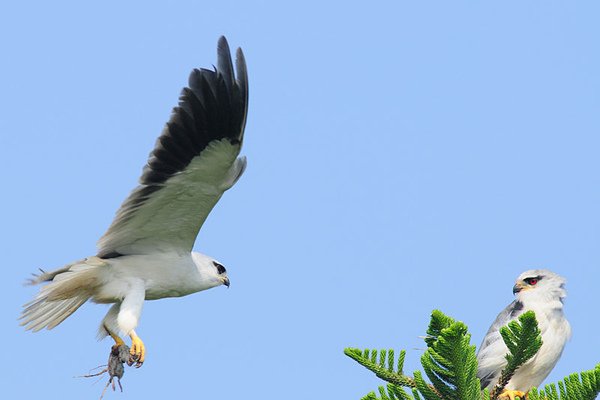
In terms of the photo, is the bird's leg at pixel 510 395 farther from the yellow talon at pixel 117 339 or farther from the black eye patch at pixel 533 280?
the yellow talon at pixel 117 339

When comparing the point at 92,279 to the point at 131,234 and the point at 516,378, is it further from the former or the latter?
the point at 516,378

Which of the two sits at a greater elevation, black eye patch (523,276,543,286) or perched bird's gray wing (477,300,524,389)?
black eye patch (523,276,543,286)

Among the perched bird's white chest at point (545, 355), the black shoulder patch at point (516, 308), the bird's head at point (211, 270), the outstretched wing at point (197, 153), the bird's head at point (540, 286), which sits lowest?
the perched bird's white chest at point (545, 355)

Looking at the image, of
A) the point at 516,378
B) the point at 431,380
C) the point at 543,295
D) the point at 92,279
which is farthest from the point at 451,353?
the point at 92,279

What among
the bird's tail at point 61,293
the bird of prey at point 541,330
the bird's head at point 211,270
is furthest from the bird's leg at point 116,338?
the bird of prey at point 541,330

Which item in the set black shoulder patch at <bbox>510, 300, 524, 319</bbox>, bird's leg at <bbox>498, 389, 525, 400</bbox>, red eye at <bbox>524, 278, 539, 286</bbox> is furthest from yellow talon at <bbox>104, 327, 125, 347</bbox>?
bird's leg at <bbox>498, 389, 525, 400</bbox>

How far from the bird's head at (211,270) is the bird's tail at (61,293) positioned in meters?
1.04

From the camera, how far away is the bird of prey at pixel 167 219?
26.5 ft

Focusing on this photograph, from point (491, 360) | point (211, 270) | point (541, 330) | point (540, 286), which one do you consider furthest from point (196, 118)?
point (541, 330)

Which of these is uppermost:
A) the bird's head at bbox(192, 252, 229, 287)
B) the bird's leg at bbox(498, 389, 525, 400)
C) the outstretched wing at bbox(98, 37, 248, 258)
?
the outstretched wing at bbox(98, 37, 248, 258)

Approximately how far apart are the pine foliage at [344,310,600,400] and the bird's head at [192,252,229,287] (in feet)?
16.3

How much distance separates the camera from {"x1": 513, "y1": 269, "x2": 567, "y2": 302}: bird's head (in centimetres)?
691

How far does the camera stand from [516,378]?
6.48m

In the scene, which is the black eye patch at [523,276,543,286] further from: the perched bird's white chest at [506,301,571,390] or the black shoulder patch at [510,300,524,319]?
the perched bird's white chest at [506,301,571,390]
